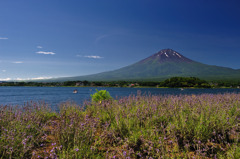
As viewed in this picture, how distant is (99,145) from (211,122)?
2891 millimetres

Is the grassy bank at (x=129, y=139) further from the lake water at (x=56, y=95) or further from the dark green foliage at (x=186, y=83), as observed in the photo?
the dark green foliage at (x=186, y=83)

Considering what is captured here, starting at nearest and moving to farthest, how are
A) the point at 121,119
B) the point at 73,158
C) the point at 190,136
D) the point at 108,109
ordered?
the point at 73,158
the point at 190,136
the point at 121,119
the point at 108,109

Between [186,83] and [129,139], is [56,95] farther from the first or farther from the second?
[186,83]

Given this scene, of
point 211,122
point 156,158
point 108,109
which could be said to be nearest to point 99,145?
point 156,158

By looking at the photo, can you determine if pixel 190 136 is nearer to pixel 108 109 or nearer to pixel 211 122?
pixel 211 122

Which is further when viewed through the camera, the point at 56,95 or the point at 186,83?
the point at 186,83

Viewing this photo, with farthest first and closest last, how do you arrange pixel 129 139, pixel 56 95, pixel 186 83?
pixel 186 83 < pixel 56 95 < pixel 129 139

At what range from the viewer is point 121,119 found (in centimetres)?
451

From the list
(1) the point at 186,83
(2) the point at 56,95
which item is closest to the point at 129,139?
(2) the point at 56,95

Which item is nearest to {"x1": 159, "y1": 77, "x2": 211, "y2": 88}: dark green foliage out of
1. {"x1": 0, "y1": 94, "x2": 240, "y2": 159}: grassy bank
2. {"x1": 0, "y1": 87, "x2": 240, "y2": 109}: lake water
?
{"x1": 0, "y1": 87, "x2": 240, "y2": 109}: lake water

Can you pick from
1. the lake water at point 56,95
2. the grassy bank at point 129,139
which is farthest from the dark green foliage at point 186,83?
the grassy bank at point 129,139

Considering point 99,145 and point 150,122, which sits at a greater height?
point 150,122

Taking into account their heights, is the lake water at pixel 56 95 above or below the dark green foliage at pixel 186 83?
below

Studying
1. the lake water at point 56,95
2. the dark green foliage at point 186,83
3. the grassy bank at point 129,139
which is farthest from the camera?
the dark green foliage at point 186,83
